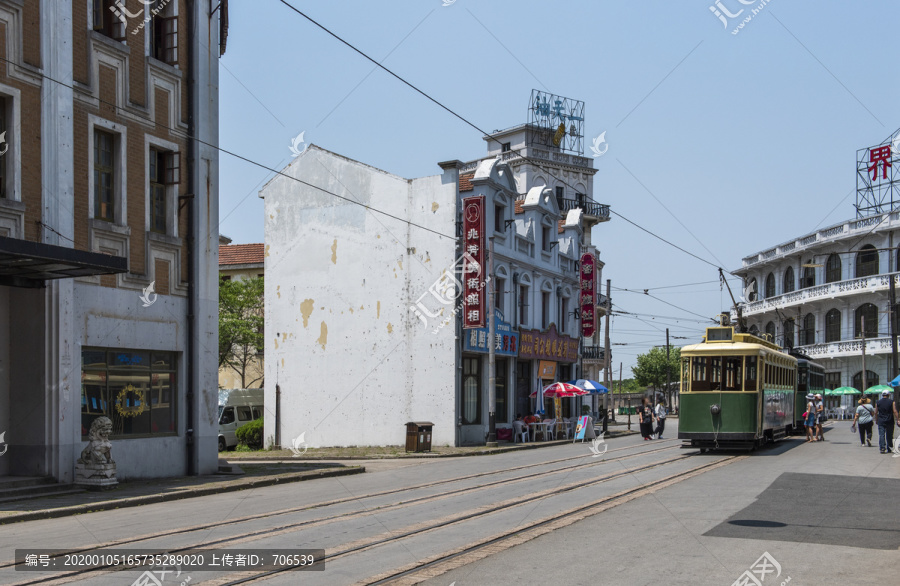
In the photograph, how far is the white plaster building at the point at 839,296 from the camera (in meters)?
62.7

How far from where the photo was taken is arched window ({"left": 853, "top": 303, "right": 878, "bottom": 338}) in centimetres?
6400

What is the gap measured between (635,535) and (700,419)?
15257 mm

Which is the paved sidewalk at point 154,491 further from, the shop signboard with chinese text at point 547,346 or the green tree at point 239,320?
the green tree at point 239,320

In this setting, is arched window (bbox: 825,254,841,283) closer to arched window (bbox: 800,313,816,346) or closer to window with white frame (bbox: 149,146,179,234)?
arched window (bbox: 800,313,816,346)

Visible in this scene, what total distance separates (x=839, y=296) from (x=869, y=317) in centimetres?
247

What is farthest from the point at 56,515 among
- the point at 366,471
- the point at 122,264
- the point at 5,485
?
the point at 366,471

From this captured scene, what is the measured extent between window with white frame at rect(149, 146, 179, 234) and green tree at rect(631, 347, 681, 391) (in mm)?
93089

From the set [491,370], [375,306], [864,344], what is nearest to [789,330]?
[864,344]

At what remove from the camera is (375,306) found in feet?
113

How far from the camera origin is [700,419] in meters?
25.1

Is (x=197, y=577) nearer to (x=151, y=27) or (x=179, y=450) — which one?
(x=179, y=450)

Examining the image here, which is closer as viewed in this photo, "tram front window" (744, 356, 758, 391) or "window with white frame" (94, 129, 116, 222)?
"window with white frame" (94, 129, 116, 222)

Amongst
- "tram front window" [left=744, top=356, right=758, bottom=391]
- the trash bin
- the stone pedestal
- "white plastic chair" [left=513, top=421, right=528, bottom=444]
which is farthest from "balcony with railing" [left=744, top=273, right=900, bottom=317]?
the stone pedestal

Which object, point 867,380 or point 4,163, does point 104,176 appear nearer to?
point 4,163
